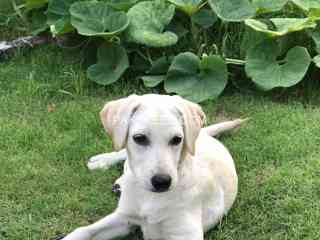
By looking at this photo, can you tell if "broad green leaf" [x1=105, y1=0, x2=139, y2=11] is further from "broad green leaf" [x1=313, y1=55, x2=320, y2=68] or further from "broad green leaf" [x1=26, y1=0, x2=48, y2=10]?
"broad green leaf" [x1=313, y1=55, x2=320, y2=68]

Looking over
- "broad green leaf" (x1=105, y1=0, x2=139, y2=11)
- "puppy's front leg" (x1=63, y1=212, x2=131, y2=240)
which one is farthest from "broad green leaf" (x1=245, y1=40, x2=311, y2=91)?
"puppy's front leg" (x1=63, y1=212, x2=131, y2=240)

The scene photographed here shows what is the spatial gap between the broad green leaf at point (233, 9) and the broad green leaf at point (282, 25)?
0.58 ft

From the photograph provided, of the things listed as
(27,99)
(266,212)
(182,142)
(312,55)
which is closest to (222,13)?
(312,55)

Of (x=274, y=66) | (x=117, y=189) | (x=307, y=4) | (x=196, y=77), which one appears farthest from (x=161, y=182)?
(x=307, y=4)

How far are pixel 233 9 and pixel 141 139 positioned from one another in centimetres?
321

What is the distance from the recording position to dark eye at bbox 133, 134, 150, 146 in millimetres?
3955

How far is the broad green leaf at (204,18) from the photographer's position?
23.0 feet

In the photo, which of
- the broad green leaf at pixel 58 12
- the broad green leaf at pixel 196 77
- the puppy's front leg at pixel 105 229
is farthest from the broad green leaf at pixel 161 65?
the puppy's front leg at pixel 105 229

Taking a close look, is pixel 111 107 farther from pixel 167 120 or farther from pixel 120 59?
Answer: pixel 120 59

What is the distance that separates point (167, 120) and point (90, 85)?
2962 millimetres

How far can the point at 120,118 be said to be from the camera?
4.04 m

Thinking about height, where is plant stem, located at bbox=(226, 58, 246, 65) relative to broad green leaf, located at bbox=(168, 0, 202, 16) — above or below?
below

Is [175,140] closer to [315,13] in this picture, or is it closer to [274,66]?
[274,66]

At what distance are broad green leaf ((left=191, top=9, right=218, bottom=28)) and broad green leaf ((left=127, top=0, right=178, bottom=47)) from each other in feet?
1.17
